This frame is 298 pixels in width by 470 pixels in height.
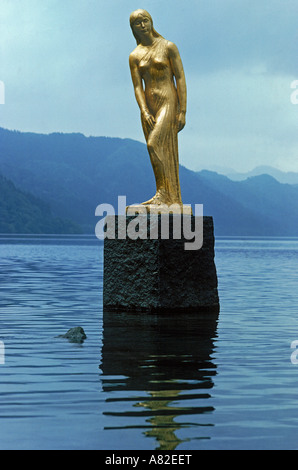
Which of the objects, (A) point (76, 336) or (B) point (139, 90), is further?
(B) point (139, 90)

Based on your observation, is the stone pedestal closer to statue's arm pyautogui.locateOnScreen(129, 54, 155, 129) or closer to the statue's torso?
statue's arm pyautogui.locateOnScreen(129, 54, 155, 129)

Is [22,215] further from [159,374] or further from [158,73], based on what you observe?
[159,374]

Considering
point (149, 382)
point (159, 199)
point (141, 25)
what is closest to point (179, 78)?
point (141, 25)

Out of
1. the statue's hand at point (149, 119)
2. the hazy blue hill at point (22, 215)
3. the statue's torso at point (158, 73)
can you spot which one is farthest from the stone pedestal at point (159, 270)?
the hazy blue hill at point (22, 215)

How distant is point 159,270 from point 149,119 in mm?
2305

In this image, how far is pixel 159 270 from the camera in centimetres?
1133

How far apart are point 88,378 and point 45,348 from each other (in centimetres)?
181

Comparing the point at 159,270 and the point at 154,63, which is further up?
the point at 154,63

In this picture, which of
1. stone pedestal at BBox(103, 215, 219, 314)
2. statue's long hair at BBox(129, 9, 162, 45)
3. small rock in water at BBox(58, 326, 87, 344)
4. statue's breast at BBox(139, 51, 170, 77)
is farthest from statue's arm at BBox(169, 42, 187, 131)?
small rock in water at BBox(58, 326, 87, 344)

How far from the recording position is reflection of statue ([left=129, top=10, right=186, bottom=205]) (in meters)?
12.1

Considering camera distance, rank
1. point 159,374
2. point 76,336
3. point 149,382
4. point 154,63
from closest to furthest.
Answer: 1. point 149,382
2. point 159,374
3. point 76,336
4. point 154,63

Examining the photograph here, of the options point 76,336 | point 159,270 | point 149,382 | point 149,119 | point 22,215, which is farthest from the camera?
point 22,215

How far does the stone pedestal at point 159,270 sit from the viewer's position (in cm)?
1142
